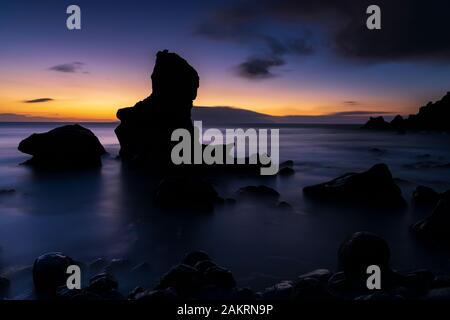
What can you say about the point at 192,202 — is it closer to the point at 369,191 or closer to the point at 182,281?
the point at 182,281

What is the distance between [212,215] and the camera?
496 inches

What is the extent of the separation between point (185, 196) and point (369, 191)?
7444 millimetres

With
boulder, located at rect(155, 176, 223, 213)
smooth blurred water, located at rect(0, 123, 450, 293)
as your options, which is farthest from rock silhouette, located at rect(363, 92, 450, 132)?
boulder, located at rect(155, 176, 223, 213)

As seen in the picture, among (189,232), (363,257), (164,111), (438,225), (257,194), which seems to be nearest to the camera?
(363,257)

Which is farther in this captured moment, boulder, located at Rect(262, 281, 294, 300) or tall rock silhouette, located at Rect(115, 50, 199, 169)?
tall rock silhouette, located at Rect(115, 50, 199, 169)

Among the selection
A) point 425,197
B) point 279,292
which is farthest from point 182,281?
point 425,197

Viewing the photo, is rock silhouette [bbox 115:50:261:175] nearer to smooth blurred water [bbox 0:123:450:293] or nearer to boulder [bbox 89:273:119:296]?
smooth blurred water [bbox 0:123:450:293]

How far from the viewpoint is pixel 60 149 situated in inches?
997

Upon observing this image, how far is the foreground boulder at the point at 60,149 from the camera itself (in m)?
25.3

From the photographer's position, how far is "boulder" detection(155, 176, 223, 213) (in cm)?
1325

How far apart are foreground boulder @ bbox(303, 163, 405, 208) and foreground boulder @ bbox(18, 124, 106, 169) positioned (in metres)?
18.5

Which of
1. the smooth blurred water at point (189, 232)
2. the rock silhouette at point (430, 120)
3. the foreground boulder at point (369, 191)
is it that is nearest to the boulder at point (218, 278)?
the smooth blurred water at point (189, 232)
